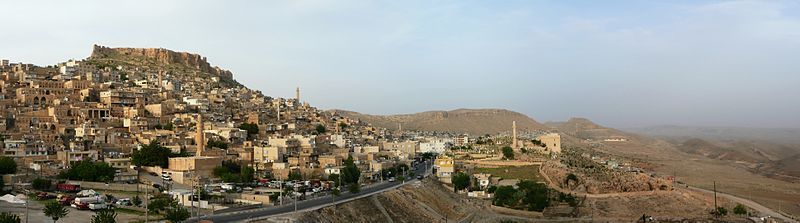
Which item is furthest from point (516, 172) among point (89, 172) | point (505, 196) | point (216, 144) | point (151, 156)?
point (89, 172)

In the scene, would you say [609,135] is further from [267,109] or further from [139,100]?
[139,100]

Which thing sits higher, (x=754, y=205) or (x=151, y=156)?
(x=151, y=156)

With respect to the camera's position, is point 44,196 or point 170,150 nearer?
point 44,196

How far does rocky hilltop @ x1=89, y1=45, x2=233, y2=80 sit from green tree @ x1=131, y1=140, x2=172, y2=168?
53867 mm

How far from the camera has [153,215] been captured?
29.5 metres

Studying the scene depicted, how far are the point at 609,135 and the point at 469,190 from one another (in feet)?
381

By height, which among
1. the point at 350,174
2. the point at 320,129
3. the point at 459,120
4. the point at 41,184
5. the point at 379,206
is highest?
the point at 459,120

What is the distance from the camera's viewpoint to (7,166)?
→ 35.3 meters

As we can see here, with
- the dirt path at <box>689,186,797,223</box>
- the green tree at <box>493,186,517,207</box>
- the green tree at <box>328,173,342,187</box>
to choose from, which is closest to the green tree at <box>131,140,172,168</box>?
the green tree at <box>328,173,342,187</box>

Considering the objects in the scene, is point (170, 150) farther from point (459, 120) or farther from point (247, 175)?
point (459, 120)

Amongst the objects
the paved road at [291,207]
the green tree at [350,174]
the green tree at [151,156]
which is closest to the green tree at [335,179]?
the green tree at [350,174]

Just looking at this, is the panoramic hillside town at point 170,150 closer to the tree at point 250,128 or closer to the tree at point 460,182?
the tree at point 250,128

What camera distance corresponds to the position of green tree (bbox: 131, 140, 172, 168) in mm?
42500

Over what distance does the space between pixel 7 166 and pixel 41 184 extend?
3.32 metres
